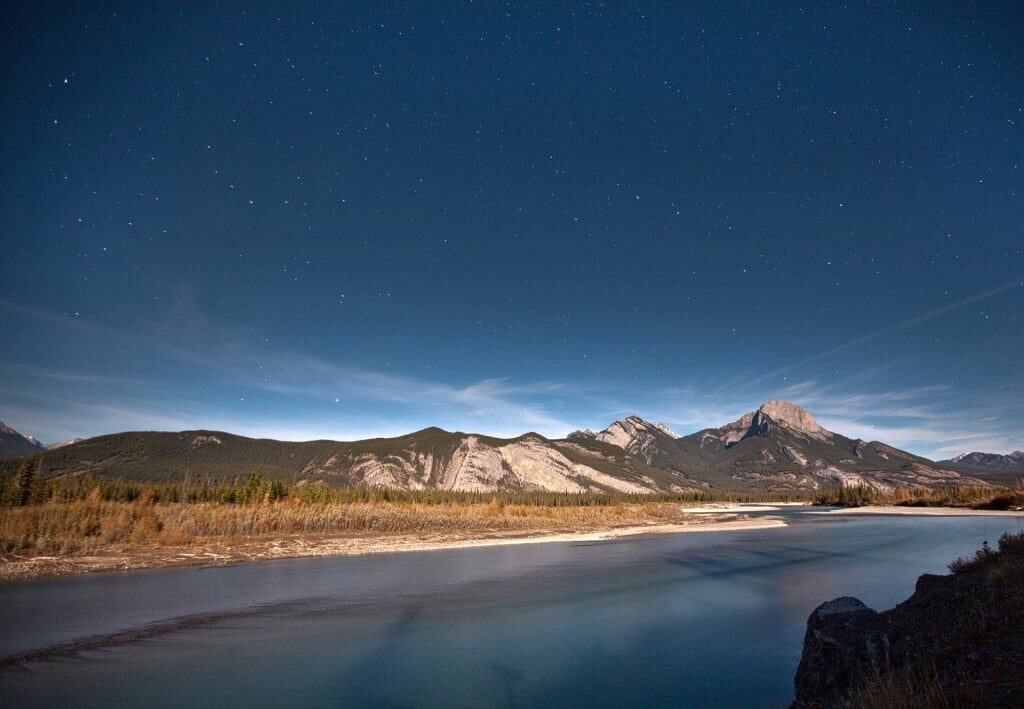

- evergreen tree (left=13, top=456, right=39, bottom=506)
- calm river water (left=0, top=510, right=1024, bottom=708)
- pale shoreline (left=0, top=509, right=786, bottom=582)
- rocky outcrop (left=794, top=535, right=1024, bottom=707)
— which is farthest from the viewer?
evergreen tree (left=13, top=456, right=39, bottom=506)

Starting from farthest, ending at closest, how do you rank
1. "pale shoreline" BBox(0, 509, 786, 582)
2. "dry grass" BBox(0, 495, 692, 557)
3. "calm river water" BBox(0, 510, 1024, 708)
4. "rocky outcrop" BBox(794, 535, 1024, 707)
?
"dry grass" BBox(0, 495, 692, 557), "pale shoreline" BBox(0, 509, 786, 582), "calm river water" BBox(0, 510, 1024, 708), "rocky outcrop" BBox(794, 535, 1024, 707)

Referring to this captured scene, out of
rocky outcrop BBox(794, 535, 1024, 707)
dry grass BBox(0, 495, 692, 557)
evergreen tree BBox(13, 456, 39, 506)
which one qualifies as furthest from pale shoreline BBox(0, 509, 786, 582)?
rocky outcrop BBox(794, 535, 1024, 707)

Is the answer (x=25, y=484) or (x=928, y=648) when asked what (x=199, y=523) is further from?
(x=928, y=648)

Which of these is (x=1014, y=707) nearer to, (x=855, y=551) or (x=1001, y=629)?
(x=1001, y=629)

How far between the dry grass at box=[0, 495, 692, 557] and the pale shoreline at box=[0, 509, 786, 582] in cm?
215

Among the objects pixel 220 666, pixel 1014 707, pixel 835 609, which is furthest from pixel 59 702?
pixel 835 609

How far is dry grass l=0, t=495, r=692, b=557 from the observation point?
3575cm

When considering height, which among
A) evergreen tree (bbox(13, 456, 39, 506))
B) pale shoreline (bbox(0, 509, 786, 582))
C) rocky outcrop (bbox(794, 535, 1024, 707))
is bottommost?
pale shoreline (bbox(0, 509, 786, 582))

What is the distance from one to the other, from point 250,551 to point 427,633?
31037 millimetres

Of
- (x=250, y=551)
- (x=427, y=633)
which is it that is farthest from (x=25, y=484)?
(x=427, y=633)

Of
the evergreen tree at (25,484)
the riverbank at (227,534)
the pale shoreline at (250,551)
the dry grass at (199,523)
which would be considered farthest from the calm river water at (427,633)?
the evergreen tree at (25,484)

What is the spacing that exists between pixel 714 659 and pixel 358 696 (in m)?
10.7

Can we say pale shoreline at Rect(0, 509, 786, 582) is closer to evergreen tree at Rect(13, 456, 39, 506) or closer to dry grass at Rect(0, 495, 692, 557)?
dry grass at Rect(0, 495, 692, 557)

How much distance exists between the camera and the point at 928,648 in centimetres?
901
